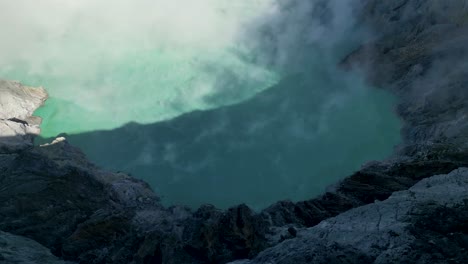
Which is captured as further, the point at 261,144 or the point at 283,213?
the point at 261,144

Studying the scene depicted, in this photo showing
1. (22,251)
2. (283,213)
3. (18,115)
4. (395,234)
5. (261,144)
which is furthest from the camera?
(18,115)

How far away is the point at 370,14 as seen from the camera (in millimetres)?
83000

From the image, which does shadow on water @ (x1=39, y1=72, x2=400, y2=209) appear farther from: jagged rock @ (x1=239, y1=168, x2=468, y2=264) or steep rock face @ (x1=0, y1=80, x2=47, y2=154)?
jagged rock @ (x1=239, y1=168, x2=468, y2=264)

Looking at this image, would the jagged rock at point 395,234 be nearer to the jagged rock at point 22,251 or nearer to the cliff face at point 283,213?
the cliff face at point 283,213

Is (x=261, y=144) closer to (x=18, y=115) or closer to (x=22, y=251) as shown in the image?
(x=18, y=115)

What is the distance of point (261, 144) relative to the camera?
6444cm

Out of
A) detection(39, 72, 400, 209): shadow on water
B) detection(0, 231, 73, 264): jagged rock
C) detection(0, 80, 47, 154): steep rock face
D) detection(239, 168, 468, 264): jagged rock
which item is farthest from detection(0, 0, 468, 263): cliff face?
detection(39, 72, 400, 209): shadow on water

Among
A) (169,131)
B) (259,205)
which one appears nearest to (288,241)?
(259,205)

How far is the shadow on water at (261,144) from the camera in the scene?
58.3 meters

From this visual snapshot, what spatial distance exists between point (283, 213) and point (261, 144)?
839 inches

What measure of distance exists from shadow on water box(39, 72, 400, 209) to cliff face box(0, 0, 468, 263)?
3747 mm

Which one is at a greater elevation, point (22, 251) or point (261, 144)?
point (261, 144)

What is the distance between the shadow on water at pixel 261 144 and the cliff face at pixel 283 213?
12.3 feet

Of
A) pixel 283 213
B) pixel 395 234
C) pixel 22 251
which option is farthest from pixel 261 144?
pixel 395 234
